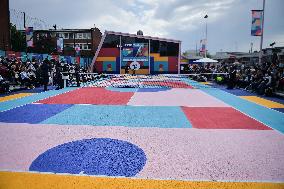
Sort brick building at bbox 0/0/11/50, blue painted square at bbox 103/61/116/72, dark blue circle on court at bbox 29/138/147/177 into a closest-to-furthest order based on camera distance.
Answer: dark blue circle on court at bbox 29/138/147/177 → blue painted square at bbox 103/61/116/72 → brick building at bbox 0/0/11/50

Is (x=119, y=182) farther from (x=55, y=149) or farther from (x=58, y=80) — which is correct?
(x=58, y=80)

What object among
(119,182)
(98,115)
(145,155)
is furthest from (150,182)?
(98,115)

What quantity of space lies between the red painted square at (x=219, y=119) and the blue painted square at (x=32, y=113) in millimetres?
5541

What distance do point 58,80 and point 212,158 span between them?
51.2 feet

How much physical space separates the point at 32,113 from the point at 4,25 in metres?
36.8

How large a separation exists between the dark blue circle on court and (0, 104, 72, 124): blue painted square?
3.25 metres

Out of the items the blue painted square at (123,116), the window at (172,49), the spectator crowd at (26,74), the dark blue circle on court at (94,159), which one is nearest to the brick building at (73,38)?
the window at (172,49)

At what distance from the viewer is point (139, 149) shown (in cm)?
610

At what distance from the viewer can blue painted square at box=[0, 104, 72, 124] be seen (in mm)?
8939

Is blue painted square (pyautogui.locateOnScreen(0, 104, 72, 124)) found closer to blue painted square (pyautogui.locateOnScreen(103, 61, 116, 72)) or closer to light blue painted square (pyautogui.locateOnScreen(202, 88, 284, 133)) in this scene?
light blue painted square (pyautogui.locateOnScreen(202, 88, 284, 133))

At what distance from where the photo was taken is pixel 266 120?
9.50 m

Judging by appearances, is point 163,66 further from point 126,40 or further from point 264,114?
point 264,114

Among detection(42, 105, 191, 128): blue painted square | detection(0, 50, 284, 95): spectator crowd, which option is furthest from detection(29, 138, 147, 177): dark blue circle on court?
detection(0, 50, 284, 95): spectator crowd

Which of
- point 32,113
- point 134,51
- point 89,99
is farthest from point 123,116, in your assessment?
point 134,51
